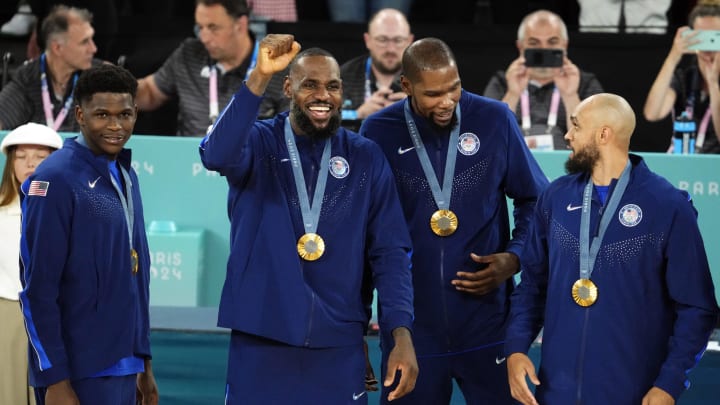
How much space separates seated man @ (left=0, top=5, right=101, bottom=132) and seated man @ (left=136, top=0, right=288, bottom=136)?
636 millimetres

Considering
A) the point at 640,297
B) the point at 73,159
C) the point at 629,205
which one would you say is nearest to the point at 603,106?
the point at 629,205

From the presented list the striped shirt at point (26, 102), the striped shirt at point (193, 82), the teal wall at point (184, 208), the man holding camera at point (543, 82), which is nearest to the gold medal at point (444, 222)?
the teal wall at point (184, 208)

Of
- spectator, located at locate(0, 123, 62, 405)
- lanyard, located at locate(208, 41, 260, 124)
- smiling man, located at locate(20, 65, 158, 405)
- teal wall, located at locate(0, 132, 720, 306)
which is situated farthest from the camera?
lanyard, located at locate(208, 41, 260, 124)

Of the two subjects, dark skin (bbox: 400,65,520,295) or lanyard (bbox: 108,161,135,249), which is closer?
lanyard (bbox: 108,161,135,249)

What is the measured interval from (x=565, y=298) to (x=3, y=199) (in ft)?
8.60

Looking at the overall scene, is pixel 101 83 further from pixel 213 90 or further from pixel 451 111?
pixel 213 90

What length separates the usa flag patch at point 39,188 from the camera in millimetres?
3916

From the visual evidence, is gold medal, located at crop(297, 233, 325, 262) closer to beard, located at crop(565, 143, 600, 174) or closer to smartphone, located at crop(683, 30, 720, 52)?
beard, located at crop(565, 143, 600, 174)

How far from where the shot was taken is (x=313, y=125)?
14.0ft

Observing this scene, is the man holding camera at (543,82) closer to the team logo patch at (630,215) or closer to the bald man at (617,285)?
the bald man at (617,285)

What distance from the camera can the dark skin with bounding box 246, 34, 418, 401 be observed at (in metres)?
A: 4.07

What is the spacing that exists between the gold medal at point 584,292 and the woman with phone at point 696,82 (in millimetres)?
4019

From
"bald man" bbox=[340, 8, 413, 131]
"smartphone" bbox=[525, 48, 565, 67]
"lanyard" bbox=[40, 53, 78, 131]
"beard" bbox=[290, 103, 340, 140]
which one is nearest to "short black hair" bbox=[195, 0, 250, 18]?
"bald man" bbox=[340, 8, 413, 131]

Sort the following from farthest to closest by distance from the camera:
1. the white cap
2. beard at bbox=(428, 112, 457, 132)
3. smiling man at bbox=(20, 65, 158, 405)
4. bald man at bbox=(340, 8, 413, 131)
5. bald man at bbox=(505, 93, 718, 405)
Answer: bald man at bbox=(340, 8, 413, 131)
the white cap
beard at bbox=(428, 112, 457, 132)
bald man at bbox=(505, 93, 718, 405)
smiling man at bbox=(20, 65, 158, 405)
